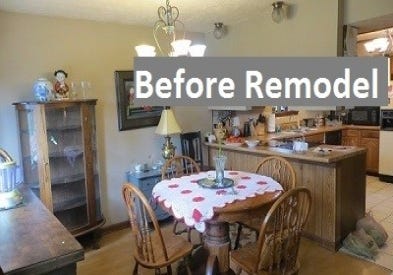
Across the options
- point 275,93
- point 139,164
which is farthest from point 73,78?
point 275,93

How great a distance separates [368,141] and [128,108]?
13.6 feet

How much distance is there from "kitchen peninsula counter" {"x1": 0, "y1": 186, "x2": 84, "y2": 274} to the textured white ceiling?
5.94ft

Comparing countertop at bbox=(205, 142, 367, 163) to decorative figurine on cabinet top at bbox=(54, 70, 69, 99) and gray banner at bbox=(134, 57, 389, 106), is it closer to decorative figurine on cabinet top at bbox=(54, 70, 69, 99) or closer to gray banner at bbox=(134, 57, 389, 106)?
gray banner at bbox=(134, 57, 389, 106)

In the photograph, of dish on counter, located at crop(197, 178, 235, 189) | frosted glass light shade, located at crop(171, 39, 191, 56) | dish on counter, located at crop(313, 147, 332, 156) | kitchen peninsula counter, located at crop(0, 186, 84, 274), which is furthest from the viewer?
dish on counter, located at crop(313, 147, 332, 156)

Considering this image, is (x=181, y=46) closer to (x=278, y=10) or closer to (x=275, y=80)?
(x=275, y=80)

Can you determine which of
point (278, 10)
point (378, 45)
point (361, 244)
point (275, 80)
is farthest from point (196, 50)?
point (378, 45)

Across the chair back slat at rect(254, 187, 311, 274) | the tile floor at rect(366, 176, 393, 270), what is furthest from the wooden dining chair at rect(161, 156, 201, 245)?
the tile floor at rect(366, 176, 393, 270)

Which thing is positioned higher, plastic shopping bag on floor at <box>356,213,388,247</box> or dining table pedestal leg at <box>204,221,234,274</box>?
dining table pedestal leg at <box>204,221,234,274</box>

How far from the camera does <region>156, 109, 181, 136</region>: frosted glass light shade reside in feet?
11.5

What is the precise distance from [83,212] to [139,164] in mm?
826

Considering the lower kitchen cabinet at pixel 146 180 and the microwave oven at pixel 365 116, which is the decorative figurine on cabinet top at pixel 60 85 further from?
the microwave oven at pixel 365 116

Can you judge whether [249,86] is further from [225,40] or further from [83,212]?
[83,212]

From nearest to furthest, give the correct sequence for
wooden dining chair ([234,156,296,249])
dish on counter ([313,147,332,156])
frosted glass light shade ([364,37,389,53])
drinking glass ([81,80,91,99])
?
wooden dining chair ([234,156,296,249]) < dish on counter ([313,147,332,156]) < drinking glass ([81,80,91,99]) < frosted glass light shade ([364,37,389,53])

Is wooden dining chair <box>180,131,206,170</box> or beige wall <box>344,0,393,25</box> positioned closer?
beige wall <box>344,0,393,25</box>
